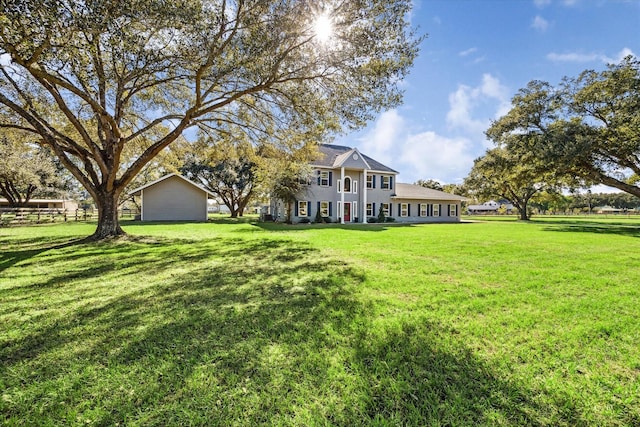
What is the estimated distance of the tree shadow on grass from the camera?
209 cm

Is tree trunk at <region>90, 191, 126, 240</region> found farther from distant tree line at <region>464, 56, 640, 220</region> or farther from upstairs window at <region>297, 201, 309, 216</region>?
distant tree line at <region>464, 56, 640, 220</region>

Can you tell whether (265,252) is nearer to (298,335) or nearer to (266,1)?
(298,335)

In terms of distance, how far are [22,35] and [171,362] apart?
7123 millimetres

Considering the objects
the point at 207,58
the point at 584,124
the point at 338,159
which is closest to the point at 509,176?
the point at 584,124

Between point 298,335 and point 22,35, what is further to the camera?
point 22,35

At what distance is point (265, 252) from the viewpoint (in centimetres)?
888

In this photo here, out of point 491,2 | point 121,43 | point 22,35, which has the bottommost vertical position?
point 22,35

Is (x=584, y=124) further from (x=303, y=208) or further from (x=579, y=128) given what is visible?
(x=303, y=208)

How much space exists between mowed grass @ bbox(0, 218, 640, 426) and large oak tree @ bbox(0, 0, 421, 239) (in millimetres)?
5006

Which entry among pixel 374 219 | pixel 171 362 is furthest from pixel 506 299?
pixel 374 219

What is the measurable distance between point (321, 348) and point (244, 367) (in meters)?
0.77

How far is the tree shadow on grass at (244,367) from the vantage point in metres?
2.09

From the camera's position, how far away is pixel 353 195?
26031mm

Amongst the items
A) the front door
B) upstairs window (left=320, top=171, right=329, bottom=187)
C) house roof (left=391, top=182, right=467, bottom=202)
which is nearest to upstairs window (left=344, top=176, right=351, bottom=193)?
the front door
